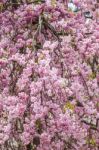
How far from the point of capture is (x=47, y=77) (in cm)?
453

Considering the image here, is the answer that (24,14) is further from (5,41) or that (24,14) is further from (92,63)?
(92,63)

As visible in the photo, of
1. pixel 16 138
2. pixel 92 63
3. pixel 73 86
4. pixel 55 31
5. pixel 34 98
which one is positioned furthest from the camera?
pixel 92 63

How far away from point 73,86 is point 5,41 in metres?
1.01

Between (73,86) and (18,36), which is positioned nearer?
(73,86)

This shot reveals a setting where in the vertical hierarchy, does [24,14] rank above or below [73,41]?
above

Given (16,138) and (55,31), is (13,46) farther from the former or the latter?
(16,138)

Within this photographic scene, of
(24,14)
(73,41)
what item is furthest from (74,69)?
(24,14)

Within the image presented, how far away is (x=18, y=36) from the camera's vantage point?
569cm

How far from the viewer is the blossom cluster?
15.3 feet

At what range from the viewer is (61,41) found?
5566 mm

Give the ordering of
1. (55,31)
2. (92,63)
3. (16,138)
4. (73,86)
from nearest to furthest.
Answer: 1. (16,138)
2. (73,86)
3. (55,31)
4. (92,63)

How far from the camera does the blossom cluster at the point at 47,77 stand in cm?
466

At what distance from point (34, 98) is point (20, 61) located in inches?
23.4

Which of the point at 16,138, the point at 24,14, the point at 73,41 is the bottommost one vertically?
the point at 16,138
